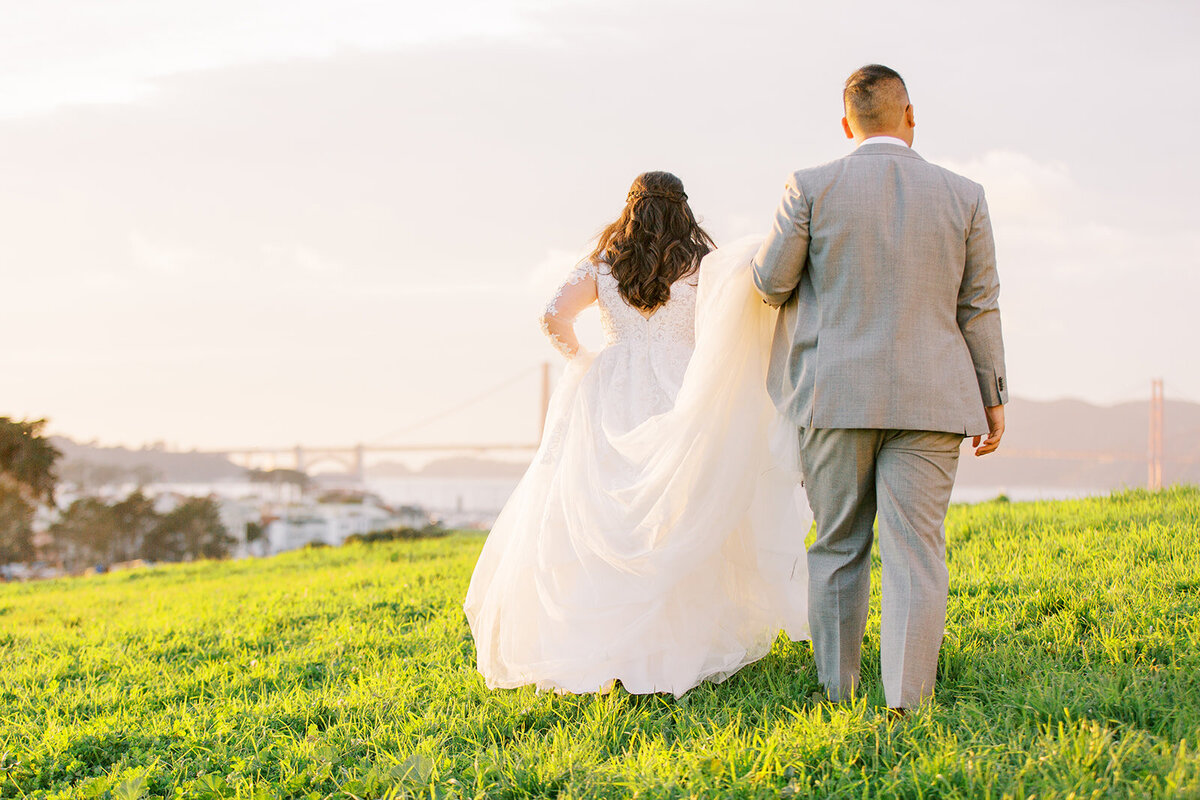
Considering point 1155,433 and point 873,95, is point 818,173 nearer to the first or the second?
point 873,95

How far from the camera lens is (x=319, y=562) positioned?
760cm

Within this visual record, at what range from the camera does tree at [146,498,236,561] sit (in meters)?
24.8

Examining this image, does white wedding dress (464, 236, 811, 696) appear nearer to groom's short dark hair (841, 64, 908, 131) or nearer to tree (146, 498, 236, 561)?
groom's short dark hair (841, 64, 908, 131)

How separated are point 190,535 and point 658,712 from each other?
85.0 feet

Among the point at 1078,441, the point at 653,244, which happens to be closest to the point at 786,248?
the point at 653,244

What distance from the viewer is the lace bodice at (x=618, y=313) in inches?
101

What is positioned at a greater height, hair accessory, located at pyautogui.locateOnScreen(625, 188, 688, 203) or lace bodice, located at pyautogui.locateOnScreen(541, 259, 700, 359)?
hair accessory, located at pyautogui.locateOnScreen(625, 188, 688, 203)

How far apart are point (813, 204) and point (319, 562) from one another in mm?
6541

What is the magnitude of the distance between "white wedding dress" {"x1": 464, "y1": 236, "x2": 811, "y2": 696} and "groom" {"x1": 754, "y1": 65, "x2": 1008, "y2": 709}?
0.21m

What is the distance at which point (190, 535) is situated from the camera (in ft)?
82.4

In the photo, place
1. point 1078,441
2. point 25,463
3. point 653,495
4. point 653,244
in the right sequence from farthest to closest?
point 1078,441, point 25,463, point 653,244, point 653,495

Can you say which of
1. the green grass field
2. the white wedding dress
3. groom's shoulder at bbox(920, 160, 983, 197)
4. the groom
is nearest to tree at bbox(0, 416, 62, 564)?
the green grass field

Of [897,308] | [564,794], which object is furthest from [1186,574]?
[564,794]

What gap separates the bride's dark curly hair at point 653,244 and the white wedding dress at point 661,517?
45 mm
